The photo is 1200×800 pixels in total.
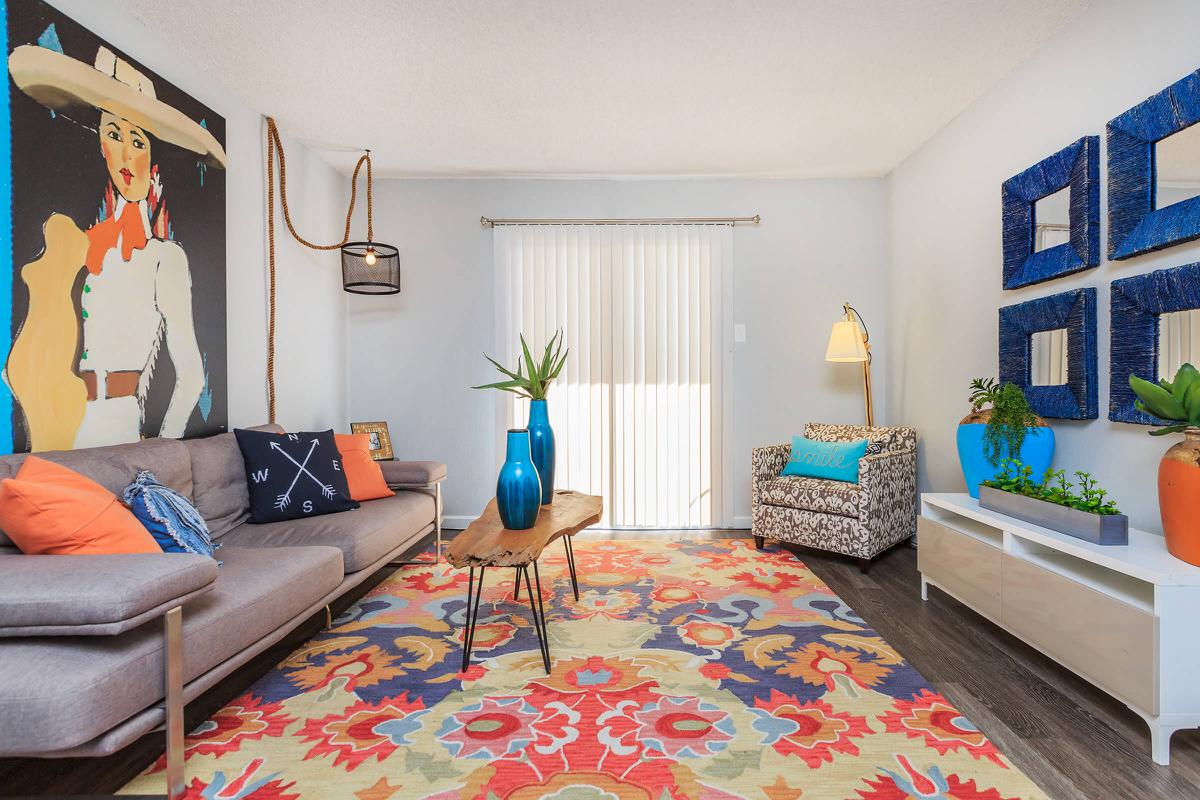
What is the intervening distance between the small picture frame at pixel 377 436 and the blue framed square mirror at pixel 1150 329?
4.16m

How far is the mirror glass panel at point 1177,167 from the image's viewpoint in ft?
6.93

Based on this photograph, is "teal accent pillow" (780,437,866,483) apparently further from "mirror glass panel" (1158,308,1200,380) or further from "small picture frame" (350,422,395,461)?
"small picture frame" (350,422,395,461)

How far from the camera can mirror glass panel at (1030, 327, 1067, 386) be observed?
273cm

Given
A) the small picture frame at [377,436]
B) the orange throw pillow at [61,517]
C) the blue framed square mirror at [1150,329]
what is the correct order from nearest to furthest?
1. the orange throw pillow at [61,517]
2. the blue framed square mirror at [1150,329]
3. the small picture frame at [377,436]

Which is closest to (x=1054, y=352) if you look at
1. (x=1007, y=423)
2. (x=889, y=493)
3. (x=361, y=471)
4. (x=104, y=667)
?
(x=1007, y=423)

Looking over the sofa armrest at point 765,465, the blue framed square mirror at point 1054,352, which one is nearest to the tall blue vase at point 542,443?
the sofa armrest at point 765,465

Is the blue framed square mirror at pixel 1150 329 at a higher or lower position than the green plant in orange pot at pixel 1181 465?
higher

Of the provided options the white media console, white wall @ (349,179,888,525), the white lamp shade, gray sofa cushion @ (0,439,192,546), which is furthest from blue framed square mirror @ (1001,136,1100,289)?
gray sofa cushion @ (0,439,192,546)

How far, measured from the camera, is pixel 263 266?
3574mm

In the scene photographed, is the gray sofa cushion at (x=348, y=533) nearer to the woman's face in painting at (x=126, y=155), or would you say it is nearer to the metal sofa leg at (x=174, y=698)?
the metal sofa leg at (x=174, y=698)

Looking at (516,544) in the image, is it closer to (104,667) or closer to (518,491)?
(518,491)

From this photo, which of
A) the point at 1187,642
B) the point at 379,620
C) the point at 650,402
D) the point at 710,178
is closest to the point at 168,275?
the point at 379,620

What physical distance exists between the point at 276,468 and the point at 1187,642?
11.4ft

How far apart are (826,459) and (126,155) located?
12.9 feet
